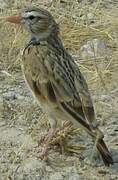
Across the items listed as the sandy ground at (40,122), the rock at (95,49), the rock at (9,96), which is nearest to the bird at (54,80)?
the sandy ground at (40,122)

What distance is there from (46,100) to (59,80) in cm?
17

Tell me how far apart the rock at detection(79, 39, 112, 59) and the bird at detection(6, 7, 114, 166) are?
1.44 m

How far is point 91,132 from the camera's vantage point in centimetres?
524

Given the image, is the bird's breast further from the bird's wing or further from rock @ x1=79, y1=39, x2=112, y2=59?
rock @ x1=79, y1=39, x2=112, y2=59

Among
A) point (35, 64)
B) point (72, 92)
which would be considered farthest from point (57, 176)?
point (35, 64)

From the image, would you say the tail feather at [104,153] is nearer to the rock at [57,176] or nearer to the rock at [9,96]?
the rock at [57,176]

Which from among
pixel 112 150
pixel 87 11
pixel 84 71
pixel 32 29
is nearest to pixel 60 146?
pixel 112 150

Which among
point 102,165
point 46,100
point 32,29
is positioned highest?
point 32,29

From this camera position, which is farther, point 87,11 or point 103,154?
point 87,11

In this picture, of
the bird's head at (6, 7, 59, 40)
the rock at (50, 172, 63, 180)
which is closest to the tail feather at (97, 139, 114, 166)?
the rock at (50, 172, 63, 180)

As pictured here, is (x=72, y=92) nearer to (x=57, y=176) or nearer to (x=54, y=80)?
(x=54, y=80)

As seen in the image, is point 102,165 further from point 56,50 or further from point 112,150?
point 56,50

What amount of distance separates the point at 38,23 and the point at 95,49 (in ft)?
5.26

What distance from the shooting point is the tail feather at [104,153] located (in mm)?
5309
